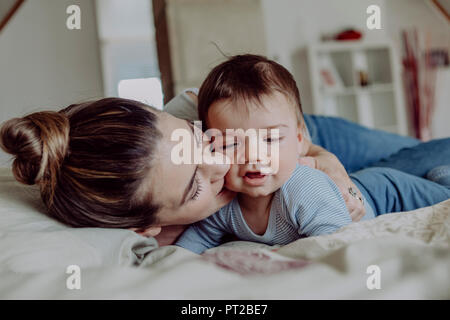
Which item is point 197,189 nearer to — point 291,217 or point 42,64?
point 291,217

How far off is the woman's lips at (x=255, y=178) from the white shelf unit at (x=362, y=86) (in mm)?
3397

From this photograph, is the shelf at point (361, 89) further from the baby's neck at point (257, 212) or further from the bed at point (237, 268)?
the bed at point (237, 268)

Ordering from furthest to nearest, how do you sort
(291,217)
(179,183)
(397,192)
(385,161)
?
(385,161), (397,192), (291,217), (179,183)

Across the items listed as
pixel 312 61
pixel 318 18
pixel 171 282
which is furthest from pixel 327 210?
pixel 318 18

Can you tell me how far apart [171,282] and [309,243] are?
0.85 ft

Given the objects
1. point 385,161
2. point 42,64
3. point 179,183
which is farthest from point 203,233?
point 42,64

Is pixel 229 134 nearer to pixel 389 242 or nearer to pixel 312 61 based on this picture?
pixel 389 242

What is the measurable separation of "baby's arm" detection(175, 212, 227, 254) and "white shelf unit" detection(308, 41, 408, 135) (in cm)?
332

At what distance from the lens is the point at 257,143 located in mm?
863

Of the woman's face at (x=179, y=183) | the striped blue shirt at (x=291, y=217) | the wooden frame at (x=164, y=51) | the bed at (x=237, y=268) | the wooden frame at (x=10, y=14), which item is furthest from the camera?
the wooden frame at (x=164, y=51)

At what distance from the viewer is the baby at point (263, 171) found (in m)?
0.86

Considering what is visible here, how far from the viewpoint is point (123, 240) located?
72 cm

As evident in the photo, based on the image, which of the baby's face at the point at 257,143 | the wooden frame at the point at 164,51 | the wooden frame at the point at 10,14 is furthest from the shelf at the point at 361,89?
the baby's face at the point at 257,143

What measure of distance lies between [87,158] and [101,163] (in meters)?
0.03
